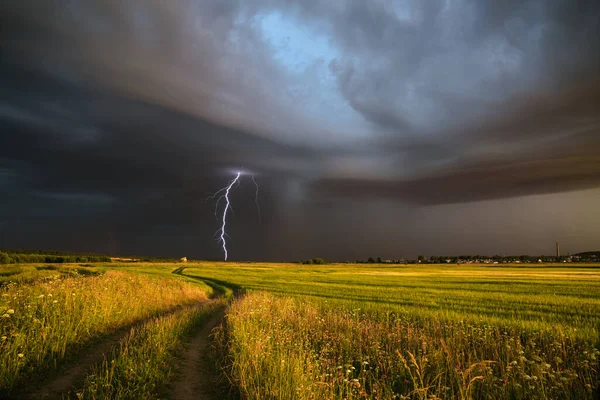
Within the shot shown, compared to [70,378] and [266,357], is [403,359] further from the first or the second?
[70,378]

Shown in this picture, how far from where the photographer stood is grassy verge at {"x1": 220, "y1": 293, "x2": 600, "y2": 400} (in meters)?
6.89

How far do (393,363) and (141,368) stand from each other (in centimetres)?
701

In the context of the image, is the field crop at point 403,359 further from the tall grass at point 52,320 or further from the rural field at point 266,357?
the tall grass at point 52,320

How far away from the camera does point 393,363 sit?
892 centimetres

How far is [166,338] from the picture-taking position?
11.3m

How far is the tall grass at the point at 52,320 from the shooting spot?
849cm

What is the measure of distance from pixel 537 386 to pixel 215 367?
872 centimetres

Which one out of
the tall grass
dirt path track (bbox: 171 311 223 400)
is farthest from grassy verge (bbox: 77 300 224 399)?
the tall grass

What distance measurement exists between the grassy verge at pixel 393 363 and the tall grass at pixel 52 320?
5.25 m

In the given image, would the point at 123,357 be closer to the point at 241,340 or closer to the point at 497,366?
the point at 241,340

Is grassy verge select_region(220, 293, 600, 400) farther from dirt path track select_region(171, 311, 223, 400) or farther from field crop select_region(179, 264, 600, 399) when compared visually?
dirt path track select_region(171, 311, 223, 400)

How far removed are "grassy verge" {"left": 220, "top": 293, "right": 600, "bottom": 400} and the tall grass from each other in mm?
5249

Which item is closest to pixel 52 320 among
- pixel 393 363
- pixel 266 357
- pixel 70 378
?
pixel 70 378

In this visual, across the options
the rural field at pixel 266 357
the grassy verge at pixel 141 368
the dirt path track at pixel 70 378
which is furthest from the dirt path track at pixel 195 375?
the dirt path track at pixel 70 378
